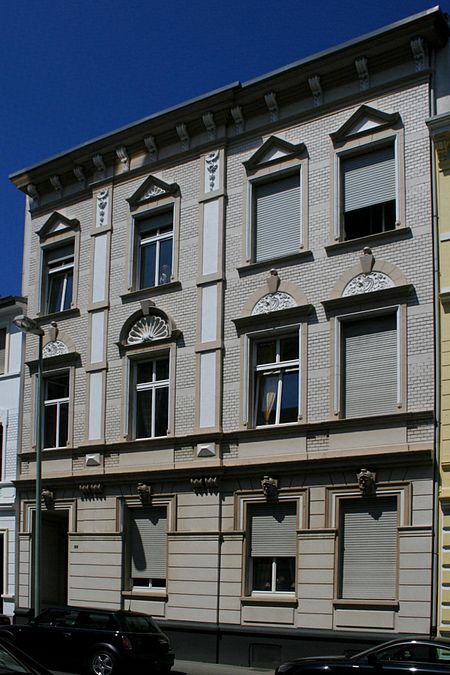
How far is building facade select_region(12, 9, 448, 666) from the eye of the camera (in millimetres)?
20391

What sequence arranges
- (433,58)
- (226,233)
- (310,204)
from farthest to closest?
(226,233)
(310,204)
(433,58)

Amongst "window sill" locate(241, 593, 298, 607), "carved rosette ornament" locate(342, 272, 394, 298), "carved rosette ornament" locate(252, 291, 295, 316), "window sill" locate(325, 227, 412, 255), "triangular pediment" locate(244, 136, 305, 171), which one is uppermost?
"triangular pediment" locate(244, 136, 305, 171)

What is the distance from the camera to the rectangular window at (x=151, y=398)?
24922 mm

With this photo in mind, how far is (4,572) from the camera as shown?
28234 millimetres

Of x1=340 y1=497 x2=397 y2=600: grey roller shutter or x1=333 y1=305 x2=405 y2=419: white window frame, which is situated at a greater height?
x1=333 y1=305 x2=405 y2=419: white window frame

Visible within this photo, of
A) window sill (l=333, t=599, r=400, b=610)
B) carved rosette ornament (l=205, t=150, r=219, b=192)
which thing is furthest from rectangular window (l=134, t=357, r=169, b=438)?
window sill (l=333, t=599, r=400, b=610)

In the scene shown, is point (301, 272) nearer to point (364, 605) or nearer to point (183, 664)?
point (364, 605)

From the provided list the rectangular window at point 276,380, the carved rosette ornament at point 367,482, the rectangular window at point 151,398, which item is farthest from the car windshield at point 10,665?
the rectangular window at point 151,398

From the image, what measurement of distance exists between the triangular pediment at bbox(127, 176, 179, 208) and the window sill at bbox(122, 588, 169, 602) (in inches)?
404

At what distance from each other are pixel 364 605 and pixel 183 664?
4758 millimetres

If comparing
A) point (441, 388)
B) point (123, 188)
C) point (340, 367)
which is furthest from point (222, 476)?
point (123, 188)

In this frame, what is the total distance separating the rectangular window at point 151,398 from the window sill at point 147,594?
387 cm

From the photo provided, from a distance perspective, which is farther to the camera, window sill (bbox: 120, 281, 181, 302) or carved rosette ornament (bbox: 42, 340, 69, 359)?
carved rosette ornament (bbox: 42, 340, 69, 359)

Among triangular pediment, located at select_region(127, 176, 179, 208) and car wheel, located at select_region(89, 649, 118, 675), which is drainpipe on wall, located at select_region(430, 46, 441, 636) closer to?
car wheel, located at select_region(89, 649, 118, 675)
